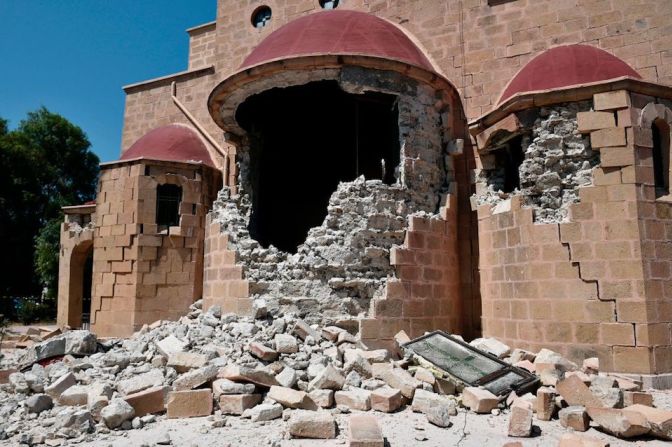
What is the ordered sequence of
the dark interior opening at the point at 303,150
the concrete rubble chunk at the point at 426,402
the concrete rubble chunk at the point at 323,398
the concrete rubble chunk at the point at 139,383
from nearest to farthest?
the concrete rubble chunk at the point at 426,402 → the concrete rubble chunk at the point at 323,398 → the concrete rubble chunk at the point at 139,383 → the dark interior opening at the point at 303,150

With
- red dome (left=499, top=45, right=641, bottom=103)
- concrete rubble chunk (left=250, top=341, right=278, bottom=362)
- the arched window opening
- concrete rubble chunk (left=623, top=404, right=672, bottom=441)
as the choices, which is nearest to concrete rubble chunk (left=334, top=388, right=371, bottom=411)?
concrete rubble chunk (left=250, top=341, right=278, bottom=362)

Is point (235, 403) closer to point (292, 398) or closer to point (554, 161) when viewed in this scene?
point (292, 398)

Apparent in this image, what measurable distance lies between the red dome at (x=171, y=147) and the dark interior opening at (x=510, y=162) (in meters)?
6.87

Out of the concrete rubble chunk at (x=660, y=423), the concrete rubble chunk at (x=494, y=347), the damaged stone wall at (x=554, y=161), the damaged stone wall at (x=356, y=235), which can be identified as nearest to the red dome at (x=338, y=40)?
the damaged stone wall at (x=356, y=235)

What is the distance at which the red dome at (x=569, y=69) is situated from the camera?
26.8 feet

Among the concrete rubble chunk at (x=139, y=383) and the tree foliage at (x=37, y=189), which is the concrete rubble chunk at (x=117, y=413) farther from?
the tree foliage at (x=37, y=189)

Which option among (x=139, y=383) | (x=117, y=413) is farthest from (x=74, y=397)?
(x=117, y=413)

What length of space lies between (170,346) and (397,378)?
2.91 m

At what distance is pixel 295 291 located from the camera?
7.68 metres

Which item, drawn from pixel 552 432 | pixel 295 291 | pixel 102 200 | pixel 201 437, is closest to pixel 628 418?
pixel 552 432

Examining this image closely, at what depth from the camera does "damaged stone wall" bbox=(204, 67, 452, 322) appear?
768 cm

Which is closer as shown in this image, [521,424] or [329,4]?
[521,424]

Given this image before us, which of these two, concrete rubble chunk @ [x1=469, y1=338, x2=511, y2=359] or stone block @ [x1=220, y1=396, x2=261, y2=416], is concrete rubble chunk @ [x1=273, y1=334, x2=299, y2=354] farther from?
concrete rubble chunk @ [x1=469, y1=338, x2=511, y2=359]

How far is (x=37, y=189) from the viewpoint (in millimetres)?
28797
